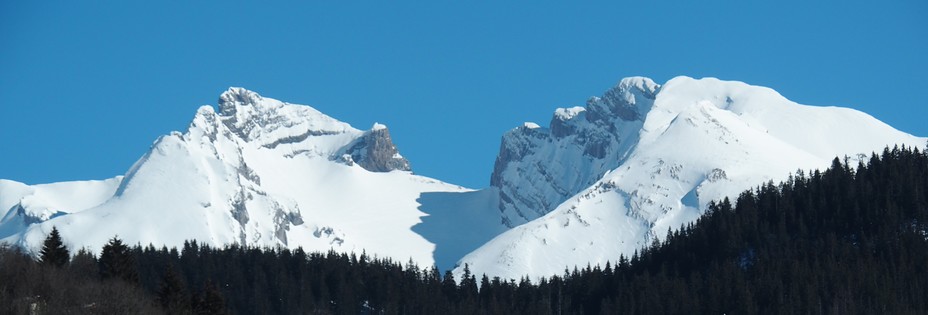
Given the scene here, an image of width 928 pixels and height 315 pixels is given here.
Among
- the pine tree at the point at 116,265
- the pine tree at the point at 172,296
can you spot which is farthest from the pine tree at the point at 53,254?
the pine tree at the point at 172,296

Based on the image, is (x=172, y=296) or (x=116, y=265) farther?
(x=116, y=265)

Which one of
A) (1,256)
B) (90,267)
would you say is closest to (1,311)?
(1,256)

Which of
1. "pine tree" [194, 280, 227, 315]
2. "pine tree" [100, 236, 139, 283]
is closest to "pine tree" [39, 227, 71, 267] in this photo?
"pine tree" [100, 236, 139, 283]

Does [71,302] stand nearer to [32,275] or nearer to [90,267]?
[32,275]

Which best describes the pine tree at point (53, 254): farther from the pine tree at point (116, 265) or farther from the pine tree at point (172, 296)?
the pine tree at point (172, 296)

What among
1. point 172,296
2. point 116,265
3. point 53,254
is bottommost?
point 172,296

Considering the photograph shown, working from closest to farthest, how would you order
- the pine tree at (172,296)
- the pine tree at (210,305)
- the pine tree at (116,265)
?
the pine tree at (210,305), the pine tree at (172,296), the pine tree at (116,265)

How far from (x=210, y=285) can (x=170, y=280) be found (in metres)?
4.41

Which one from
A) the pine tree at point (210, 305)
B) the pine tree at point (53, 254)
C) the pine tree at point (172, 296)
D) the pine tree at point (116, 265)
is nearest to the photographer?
the pine tree at point (210, 305)

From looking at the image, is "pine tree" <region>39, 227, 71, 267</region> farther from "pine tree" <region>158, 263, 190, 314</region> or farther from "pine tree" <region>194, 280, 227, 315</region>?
"pine tree" <region>194, 280, 227, 315</region>

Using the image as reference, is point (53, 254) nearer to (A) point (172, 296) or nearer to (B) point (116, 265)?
(B) point (116, 265)

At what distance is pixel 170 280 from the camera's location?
149625mm

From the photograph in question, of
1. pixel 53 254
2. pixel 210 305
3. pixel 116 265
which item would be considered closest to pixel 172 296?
pixel 210 305

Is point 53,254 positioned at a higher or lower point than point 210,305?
higher
